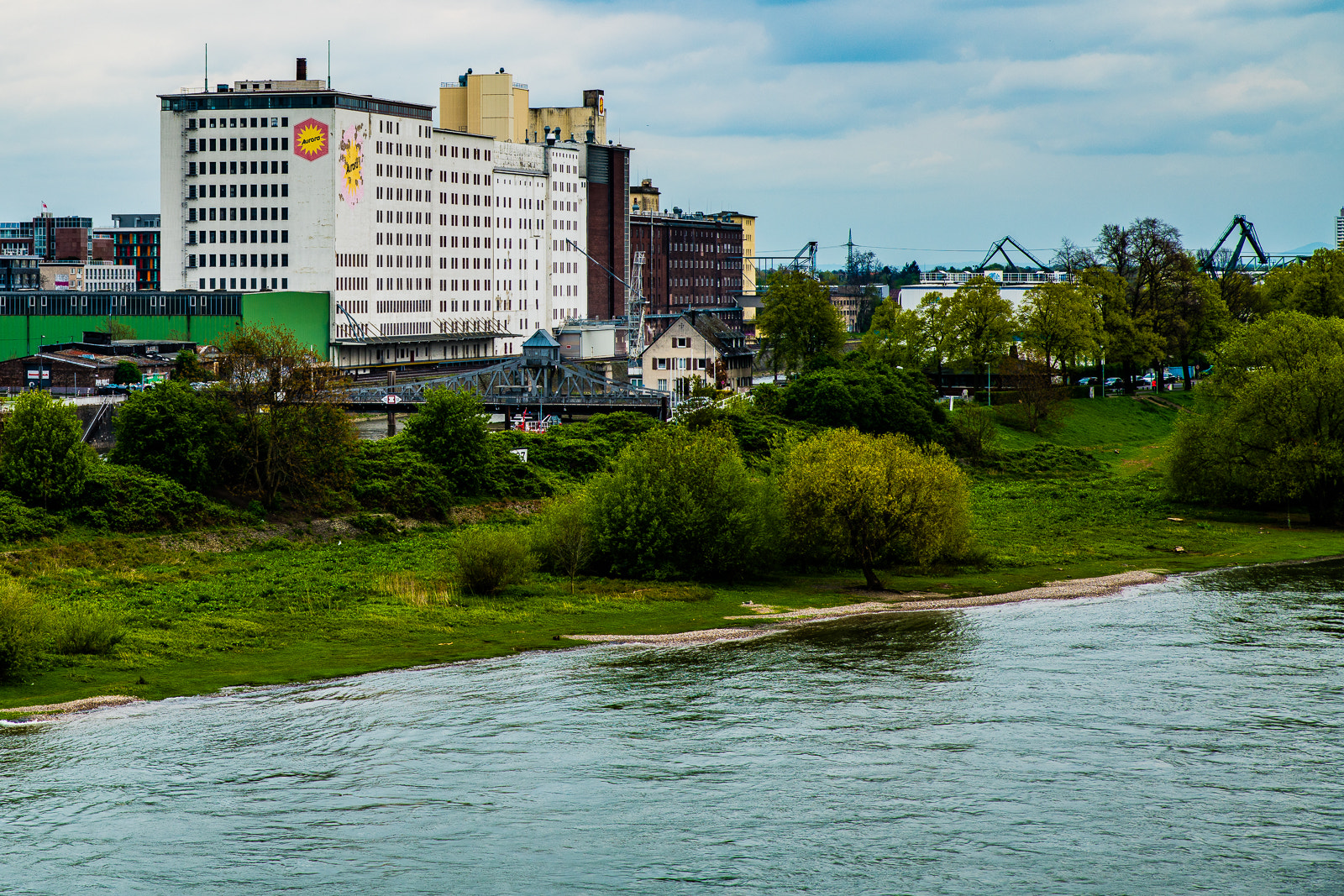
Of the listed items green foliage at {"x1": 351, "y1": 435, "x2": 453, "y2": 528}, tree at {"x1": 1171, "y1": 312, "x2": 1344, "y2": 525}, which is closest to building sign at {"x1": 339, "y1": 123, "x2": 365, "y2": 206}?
green foliage at {"x1": 351, "y1": 435, "x2": 453, "y2": 528}

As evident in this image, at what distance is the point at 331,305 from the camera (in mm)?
153375

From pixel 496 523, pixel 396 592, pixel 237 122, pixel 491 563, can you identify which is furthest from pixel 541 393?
pixel 237 122

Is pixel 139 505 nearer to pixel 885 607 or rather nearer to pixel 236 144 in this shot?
pixel 885 607

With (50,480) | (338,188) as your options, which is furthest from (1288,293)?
(50,480)

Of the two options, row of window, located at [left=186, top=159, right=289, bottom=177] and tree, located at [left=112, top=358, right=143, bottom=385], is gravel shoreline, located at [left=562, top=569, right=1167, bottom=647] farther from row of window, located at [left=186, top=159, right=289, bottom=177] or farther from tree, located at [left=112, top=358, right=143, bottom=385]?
row of window, located at [left=186, top=159, right=289, bottom=177]

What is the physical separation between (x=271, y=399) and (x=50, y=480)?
1303 centimetres

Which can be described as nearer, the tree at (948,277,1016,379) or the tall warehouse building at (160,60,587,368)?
the tree at (948,277,1016,379)

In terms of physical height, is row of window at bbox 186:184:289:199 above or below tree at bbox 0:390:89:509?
above

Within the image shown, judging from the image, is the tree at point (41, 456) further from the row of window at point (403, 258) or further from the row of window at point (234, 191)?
the row of window at point (403, 258)

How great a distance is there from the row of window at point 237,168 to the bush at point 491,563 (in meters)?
100

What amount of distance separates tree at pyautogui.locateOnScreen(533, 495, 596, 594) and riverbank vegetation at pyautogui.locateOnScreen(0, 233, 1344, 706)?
129mm

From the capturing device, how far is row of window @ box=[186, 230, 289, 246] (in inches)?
6078

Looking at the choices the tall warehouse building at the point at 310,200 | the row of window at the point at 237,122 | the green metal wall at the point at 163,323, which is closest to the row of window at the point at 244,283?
the tall warehouse building at the point at 310,200

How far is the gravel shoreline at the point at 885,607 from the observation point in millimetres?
55281
